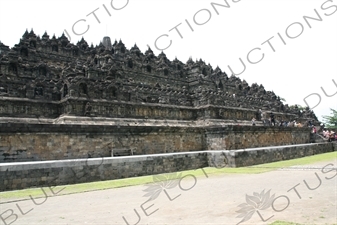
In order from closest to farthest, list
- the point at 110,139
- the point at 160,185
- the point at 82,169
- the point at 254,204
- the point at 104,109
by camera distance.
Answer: the point at 254,204
the point at 160,185
the point at 82,169
the point at 110,139
the point at 104,109

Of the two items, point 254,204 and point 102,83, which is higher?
point 102,83

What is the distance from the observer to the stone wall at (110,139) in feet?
37.5

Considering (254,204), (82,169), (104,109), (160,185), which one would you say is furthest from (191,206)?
(104,109)

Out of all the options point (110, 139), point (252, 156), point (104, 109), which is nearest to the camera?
point (110, 139)

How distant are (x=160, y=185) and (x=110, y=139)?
4653 mm

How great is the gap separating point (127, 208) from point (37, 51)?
2272 cm

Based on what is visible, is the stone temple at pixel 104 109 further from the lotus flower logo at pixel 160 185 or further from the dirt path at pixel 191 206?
the dirt path at pixel 191 206

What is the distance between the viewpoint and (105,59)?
26.8m

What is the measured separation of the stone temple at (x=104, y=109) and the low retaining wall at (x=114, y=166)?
158 centimetres

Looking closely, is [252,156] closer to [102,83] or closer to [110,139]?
[110,139]

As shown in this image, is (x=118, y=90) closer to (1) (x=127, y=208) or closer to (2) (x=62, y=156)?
(2) (x=62, y=156)

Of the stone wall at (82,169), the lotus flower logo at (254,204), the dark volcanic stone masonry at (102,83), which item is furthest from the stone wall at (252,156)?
the dark volcanic stone masonry at (102,83)

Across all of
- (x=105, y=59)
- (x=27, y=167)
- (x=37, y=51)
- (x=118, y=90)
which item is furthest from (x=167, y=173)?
(x=37, y=51)

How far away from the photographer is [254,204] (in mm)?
6523
